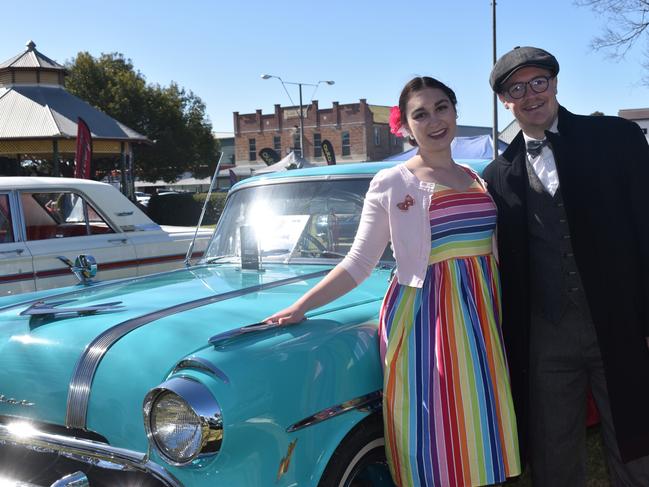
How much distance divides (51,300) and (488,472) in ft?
6.33

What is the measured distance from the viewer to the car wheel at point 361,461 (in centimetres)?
212

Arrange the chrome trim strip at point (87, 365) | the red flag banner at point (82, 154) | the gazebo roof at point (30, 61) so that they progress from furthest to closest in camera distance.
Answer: the gazebo roof at point (30, 61)
the red flag banner at point (82, 154)
the chrome trim strip at point (87, 365)

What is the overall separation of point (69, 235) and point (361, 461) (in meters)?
5.31

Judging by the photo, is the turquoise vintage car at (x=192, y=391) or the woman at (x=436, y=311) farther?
the woman at (x=436, y=311)

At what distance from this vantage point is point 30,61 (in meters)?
20.1

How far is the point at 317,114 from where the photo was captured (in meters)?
51.0

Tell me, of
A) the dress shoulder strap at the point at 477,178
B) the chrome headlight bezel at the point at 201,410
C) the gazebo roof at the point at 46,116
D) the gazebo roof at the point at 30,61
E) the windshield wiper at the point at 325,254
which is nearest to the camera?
the chrome headlight bezel at the point at 201,410

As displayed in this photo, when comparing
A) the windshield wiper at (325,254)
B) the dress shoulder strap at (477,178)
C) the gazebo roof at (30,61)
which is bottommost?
the windshield wiper at (325,254)

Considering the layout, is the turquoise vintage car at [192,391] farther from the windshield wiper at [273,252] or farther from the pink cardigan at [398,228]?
the windshield wiper at [273,252]

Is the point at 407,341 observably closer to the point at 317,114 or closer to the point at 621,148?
the point at 621,148

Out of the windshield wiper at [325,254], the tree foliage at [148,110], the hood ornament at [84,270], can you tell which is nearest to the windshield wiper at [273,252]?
the windshield wiper at [325,254]

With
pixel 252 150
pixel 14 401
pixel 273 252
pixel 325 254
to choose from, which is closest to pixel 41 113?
pixel 273 252

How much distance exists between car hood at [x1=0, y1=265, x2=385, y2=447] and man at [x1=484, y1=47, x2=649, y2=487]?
64cm

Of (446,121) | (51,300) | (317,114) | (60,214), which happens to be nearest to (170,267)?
(60,214)
